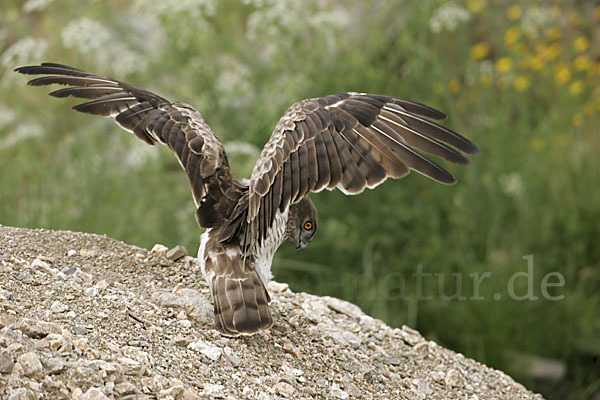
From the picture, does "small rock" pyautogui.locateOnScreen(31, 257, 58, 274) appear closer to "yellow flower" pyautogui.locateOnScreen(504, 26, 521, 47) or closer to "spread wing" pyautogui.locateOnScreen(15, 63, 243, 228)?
"spread wing" pyautogui.locateOnScreen(15, 63, 243, 228)

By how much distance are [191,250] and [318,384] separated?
2.33 m

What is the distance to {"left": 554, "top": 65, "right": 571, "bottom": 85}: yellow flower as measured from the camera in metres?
8.28

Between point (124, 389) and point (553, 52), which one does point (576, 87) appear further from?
point (124, 389)

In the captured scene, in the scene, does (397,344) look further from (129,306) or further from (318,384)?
(129,306)

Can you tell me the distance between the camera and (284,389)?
355 centimetres

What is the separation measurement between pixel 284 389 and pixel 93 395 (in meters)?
1.00

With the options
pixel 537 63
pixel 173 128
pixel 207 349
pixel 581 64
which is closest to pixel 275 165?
pixel 173 128

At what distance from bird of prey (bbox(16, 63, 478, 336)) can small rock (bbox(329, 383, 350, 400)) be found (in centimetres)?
46

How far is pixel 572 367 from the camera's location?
22.7 feet

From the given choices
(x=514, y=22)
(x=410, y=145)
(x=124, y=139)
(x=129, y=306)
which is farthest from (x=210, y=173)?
(x=514, y=22)

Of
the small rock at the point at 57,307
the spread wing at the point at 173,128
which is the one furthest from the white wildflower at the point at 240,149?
the small rock at the point at 57,307

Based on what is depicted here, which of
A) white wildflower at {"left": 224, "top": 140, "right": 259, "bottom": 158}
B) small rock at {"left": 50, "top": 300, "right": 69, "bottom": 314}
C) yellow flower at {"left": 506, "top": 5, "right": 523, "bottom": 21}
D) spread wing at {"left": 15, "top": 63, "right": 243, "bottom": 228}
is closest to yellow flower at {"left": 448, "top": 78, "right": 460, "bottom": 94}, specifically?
yellow flower at {"left": 506, "top": 5, "right": 523, "bottom": 21}

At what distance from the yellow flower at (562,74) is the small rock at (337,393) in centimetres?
567

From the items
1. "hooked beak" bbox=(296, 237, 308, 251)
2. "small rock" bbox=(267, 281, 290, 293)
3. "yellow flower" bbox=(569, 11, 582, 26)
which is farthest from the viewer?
"yellow flower" bbox=(569, 11, 582, 26)
